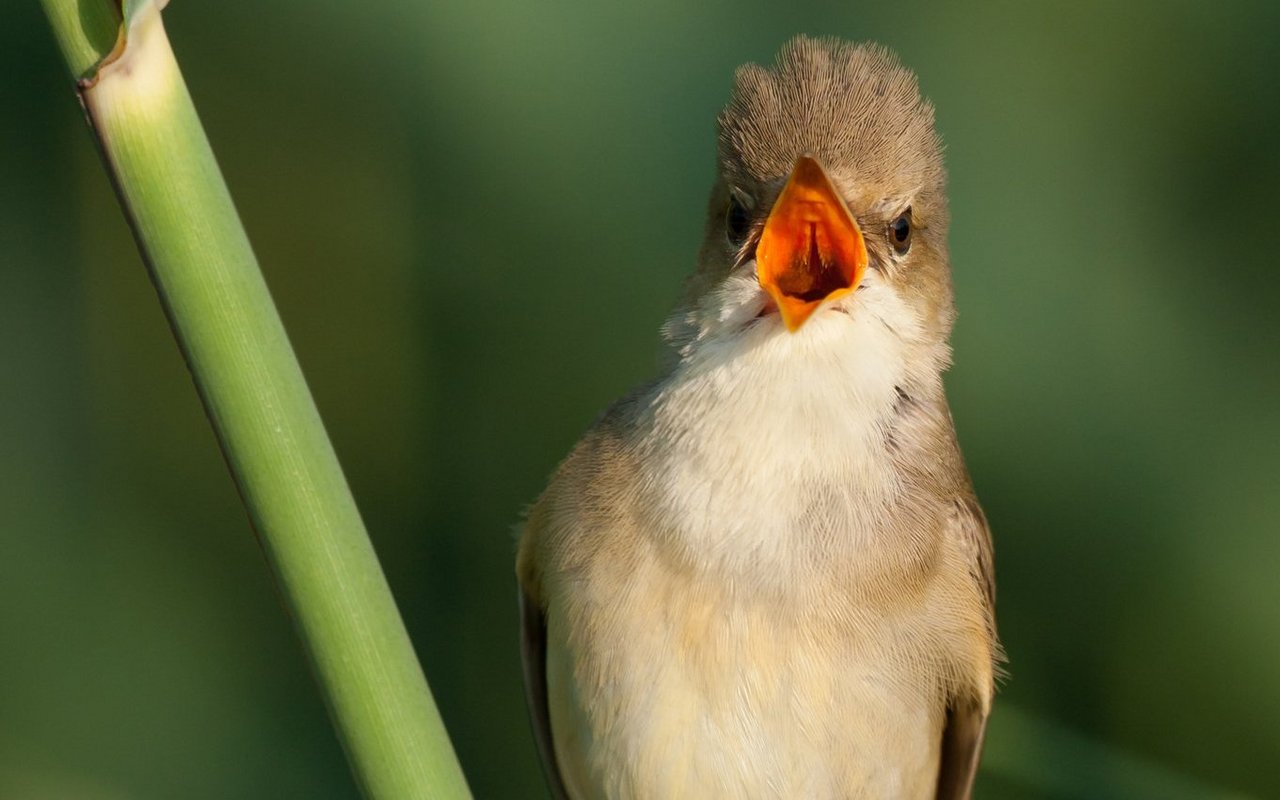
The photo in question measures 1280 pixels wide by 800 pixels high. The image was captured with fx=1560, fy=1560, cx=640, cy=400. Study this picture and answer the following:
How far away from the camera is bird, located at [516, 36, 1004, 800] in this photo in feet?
5.01

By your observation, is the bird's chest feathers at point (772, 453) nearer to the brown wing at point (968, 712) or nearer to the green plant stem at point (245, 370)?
the brown wing at point (968, 712)

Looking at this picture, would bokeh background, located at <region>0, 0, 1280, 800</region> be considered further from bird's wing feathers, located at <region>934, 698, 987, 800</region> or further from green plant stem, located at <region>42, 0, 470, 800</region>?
green plant stem, located at <region>42, 0, 470, 800</region>

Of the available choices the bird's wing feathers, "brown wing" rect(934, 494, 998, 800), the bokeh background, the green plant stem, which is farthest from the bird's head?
the bokeh background

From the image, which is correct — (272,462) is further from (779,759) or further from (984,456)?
(984,456)

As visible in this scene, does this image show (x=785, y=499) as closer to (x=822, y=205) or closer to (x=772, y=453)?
(x=772, y=453)

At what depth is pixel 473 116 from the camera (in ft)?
8.68

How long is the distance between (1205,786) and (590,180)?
133cm

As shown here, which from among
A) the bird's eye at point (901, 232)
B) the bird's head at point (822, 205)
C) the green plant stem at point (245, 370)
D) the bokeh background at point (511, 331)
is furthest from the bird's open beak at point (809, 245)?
the bokeh background at point (511, 331)

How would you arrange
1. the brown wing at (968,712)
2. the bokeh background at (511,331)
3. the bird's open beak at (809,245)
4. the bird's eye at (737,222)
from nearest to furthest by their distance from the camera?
1. the bird's open beak at (809,245)
2. the bird's eye at (737,222)
3. the brown wing at (968,712)
4. the bokeh background at (511,331)

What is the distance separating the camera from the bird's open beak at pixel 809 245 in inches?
56.9

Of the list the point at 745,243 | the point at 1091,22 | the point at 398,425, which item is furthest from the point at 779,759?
the point at 1091,22

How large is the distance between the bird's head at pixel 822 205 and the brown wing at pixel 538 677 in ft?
1.39

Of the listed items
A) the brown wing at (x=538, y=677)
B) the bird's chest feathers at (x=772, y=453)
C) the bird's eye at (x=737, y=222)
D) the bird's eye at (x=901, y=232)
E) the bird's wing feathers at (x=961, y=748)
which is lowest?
the bird's wing feathers at (x=961, y=748)

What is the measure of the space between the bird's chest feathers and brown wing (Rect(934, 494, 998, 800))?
208 millimetres
